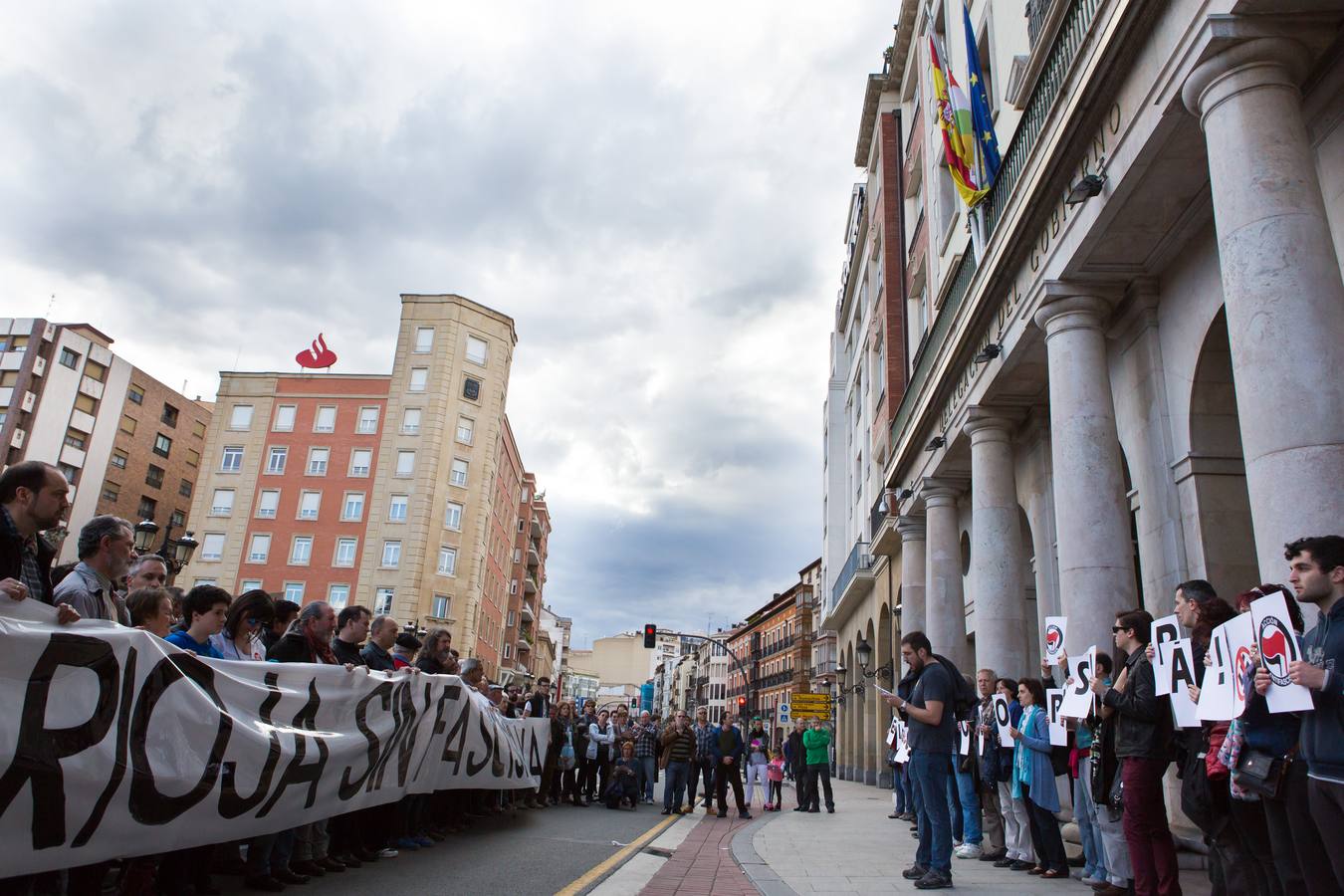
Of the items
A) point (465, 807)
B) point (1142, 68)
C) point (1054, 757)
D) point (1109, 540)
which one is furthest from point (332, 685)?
point (1142, 68)

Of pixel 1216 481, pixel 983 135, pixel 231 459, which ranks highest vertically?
pixel 231 459

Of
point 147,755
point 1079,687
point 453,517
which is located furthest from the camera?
point 453,517

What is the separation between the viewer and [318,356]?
52.4 m

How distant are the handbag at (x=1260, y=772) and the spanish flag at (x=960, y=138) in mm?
10719

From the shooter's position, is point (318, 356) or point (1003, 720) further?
point (318, 356)

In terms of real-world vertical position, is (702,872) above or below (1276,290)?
below

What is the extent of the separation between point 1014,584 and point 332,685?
9573mm

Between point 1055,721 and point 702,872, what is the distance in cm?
337

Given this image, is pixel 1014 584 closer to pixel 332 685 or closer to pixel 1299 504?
pixel 1299 504

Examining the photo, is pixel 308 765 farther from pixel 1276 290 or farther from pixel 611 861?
pixel 1276 290

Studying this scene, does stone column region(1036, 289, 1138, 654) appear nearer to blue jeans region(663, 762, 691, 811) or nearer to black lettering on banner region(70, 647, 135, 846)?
blue jeans region(663, 762, 691, 811)

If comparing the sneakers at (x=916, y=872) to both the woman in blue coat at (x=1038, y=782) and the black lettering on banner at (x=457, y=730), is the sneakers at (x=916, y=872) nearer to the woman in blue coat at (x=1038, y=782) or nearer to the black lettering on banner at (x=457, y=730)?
the woman in blue coat at (x=1038, y=782)

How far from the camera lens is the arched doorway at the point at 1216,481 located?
28.9 ft

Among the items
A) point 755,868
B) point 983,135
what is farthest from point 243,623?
point 983,135
